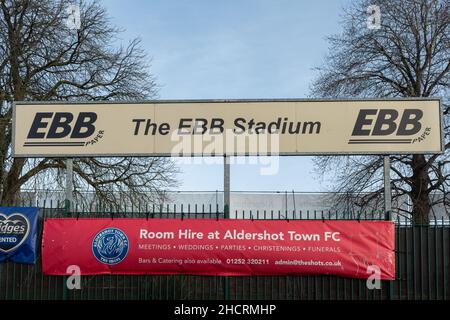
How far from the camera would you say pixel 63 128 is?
11.9m

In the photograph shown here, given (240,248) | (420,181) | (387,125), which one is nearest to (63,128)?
(240,248)

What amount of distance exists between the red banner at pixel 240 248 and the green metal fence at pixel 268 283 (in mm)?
258

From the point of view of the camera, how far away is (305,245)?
434 inches

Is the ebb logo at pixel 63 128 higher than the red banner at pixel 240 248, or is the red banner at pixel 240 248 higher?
the ebb logo at pixel 63 128

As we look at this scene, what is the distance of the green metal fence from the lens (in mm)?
11203

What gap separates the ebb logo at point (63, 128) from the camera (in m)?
11.9

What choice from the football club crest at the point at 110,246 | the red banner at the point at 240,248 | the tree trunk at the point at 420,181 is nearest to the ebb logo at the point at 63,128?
the football club crest at the point at 110,246

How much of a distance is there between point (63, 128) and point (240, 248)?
4.53m

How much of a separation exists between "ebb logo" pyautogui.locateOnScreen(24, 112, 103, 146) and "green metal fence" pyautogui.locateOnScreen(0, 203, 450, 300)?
4.98 feet

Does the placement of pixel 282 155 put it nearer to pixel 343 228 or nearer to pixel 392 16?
pixel 343 228

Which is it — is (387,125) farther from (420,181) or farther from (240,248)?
(420,181)

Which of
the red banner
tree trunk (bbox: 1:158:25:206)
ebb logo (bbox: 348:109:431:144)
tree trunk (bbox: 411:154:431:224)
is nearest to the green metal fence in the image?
the red banner

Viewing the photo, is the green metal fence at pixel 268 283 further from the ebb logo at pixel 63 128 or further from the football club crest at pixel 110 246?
the ebb logo at pixel 63 128
